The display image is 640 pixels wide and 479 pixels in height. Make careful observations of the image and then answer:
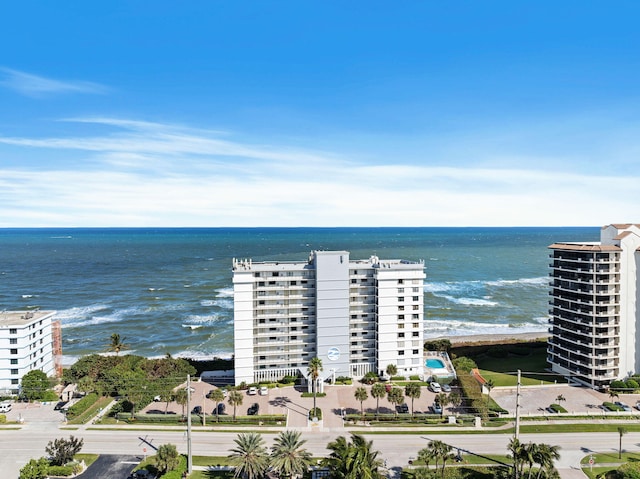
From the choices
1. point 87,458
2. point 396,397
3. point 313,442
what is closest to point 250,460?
point 313,442

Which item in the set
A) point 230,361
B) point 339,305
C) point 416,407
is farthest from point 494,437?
point 230,361

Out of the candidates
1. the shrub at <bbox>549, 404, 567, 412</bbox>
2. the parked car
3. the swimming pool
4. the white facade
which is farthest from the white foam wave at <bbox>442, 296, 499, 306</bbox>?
the white facade

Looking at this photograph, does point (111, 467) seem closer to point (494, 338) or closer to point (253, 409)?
point (253, 409)

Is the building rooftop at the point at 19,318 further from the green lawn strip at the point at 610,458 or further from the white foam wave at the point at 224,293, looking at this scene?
the green lawn strip at the point at 610,458

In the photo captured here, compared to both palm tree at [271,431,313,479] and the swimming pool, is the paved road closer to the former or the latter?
palm tree at [271,431,313,479]

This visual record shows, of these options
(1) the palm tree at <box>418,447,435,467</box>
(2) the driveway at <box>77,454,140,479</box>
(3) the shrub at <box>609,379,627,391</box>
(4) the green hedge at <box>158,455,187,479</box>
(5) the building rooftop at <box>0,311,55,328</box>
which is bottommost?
(2) the driveway at <box>77,454,140,479</box>

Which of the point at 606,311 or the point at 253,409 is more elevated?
the point at 606,311

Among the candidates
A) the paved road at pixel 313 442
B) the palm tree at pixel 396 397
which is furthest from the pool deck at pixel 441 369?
the paved road at pixel 313 442
